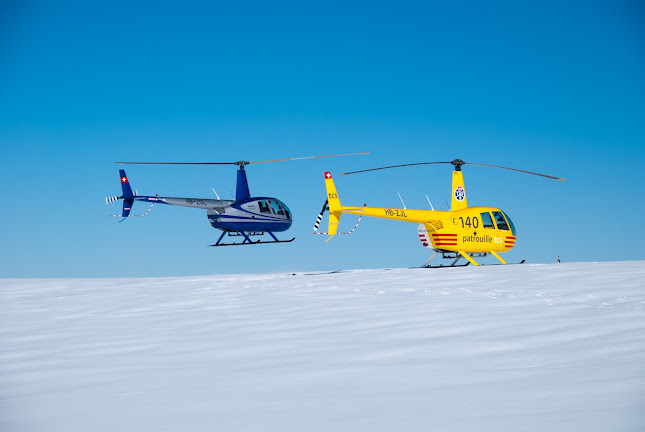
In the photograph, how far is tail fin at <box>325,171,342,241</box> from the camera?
18.8m

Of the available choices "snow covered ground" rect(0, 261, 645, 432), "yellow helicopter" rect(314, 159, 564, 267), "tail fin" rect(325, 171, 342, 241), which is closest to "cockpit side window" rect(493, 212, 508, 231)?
"yellow helicopter" rect(314, 159, 564, 267)

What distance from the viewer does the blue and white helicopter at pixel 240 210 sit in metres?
26.6

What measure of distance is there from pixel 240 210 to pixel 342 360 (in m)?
21.7

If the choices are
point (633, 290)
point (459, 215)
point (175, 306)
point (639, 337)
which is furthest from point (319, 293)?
point (459, 215)

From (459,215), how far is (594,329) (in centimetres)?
1350

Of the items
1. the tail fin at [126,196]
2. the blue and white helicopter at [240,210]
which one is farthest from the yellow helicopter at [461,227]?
the tail fin at [126,196]

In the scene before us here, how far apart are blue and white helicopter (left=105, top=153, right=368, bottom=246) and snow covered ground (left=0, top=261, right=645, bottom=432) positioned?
14.7m

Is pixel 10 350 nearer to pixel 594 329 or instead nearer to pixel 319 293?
pixel 319 293

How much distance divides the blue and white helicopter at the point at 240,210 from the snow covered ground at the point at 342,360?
14.7m

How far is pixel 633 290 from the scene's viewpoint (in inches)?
404

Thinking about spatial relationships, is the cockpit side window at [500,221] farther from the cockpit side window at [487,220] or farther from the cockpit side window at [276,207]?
the cockpit side window at [276,207]

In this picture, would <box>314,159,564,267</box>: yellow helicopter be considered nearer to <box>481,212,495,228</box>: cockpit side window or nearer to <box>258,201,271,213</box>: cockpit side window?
<box>481,212,495,228</box>: cockpit side window

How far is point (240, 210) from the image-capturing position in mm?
27562

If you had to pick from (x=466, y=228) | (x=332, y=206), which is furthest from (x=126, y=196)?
(x=466, y=228)
